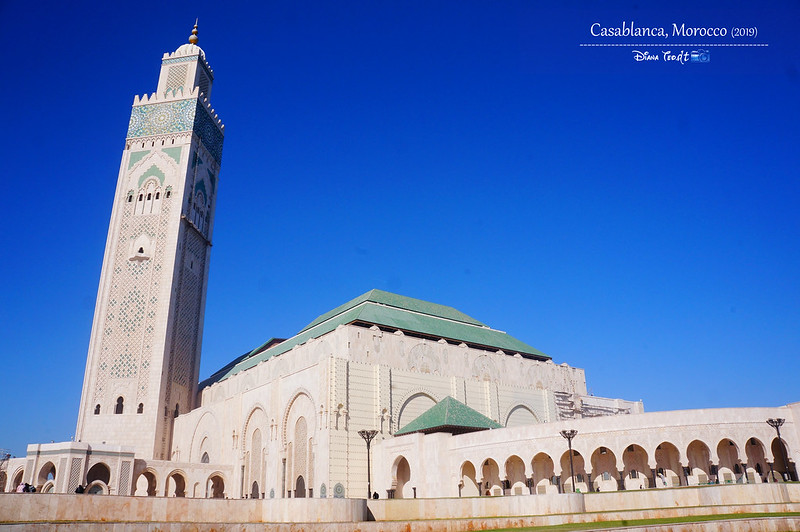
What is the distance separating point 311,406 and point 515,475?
30.8ft

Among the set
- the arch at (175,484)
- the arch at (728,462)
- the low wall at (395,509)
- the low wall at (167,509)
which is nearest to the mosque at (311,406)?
the arch at (728,462)

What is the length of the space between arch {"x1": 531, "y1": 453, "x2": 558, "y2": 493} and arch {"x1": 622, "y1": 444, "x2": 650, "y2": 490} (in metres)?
2.78

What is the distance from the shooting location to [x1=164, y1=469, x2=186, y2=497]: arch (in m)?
31.4

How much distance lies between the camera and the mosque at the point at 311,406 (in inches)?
832

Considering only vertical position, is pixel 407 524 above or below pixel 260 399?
below

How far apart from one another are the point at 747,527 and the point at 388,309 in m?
22.2

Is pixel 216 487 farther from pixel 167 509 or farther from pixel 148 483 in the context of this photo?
pixel 167 509

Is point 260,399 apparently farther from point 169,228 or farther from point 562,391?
point 562,391

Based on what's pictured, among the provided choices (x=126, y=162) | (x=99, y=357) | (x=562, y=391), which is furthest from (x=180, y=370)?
(x=562, y=391)

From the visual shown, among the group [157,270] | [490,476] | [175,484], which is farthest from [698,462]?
[157,270]

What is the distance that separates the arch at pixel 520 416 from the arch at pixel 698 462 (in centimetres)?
1141

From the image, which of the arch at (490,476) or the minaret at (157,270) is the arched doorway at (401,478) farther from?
the minaret at (157,270)

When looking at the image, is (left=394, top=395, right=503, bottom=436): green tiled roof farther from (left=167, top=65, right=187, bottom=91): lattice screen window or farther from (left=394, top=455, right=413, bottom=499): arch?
(left=167, top=65, right=187, bottom=91): lattice screen window

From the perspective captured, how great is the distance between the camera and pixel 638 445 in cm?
2081
